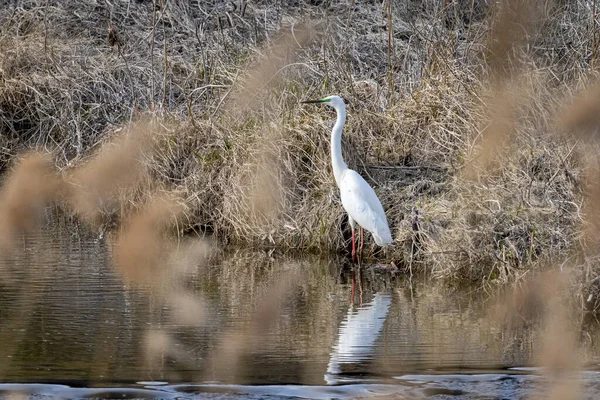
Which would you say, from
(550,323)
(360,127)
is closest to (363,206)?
(360,127)

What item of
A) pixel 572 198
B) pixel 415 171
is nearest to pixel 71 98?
pixel 415 171

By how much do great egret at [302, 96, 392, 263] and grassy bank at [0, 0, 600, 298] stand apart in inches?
9.3

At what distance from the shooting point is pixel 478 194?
8.00 metres

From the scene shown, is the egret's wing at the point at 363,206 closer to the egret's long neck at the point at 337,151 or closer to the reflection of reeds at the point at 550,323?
the egret's long neck at the point at 337,151

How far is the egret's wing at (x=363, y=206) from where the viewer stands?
25.8 ft

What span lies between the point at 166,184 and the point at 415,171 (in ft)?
7.10

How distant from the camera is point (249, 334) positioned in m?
6.01

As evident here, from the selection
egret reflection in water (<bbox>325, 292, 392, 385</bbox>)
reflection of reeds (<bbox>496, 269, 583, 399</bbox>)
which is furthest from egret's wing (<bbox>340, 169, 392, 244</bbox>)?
reflection of reeds (<bbox>496, 269, 583, 399</bbox>)

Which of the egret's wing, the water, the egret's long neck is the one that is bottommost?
the water

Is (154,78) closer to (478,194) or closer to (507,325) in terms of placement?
(478,194)

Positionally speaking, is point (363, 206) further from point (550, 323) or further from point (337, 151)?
point (550, 323)

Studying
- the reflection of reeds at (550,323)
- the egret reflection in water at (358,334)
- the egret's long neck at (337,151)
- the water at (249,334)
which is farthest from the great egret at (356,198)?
the reflection of reeds at (550,323)

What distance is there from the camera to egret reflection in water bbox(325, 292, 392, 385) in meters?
5.48

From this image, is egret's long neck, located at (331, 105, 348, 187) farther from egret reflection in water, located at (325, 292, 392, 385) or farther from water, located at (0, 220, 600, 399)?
egret reflection in water, located at (325, 292, 392, 385)
